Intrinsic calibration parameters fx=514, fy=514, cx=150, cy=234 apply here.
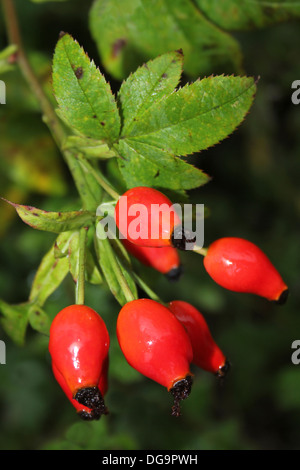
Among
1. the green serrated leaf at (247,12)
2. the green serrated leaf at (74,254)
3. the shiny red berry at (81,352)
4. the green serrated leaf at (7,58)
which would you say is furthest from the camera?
the green serrated leaf at (7,58)

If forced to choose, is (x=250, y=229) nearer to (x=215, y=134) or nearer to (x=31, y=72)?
(x=31, y=72)

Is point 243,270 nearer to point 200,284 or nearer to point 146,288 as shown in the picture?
point 146,288

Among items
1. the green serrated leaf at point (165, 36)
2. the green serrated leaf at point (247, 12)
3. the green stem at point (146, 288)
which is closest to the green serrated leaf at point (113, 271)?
the green stem at point (146, 288)

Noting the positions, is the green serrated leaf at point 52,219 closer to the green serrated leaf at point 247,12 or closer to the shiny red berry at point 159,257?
the shiny red berry at point 159,257

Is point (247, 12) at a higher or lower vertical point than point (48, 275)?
higher

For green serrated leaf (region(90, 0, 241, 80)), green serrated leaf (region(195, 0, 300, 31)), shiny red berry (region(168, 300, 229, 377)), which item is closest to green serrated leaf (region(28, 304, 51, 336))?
shiny red berry (region(168, 300, 229, 377))

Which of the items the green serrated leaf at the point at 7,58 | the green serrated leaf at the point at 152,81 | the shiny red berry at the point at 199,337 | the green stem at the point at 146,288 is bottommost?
the shiny red berry at the point at 199,337

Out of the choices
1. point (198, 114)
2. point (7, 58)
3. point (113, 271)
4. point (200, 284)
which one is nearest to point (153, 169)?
point (198, 114)
